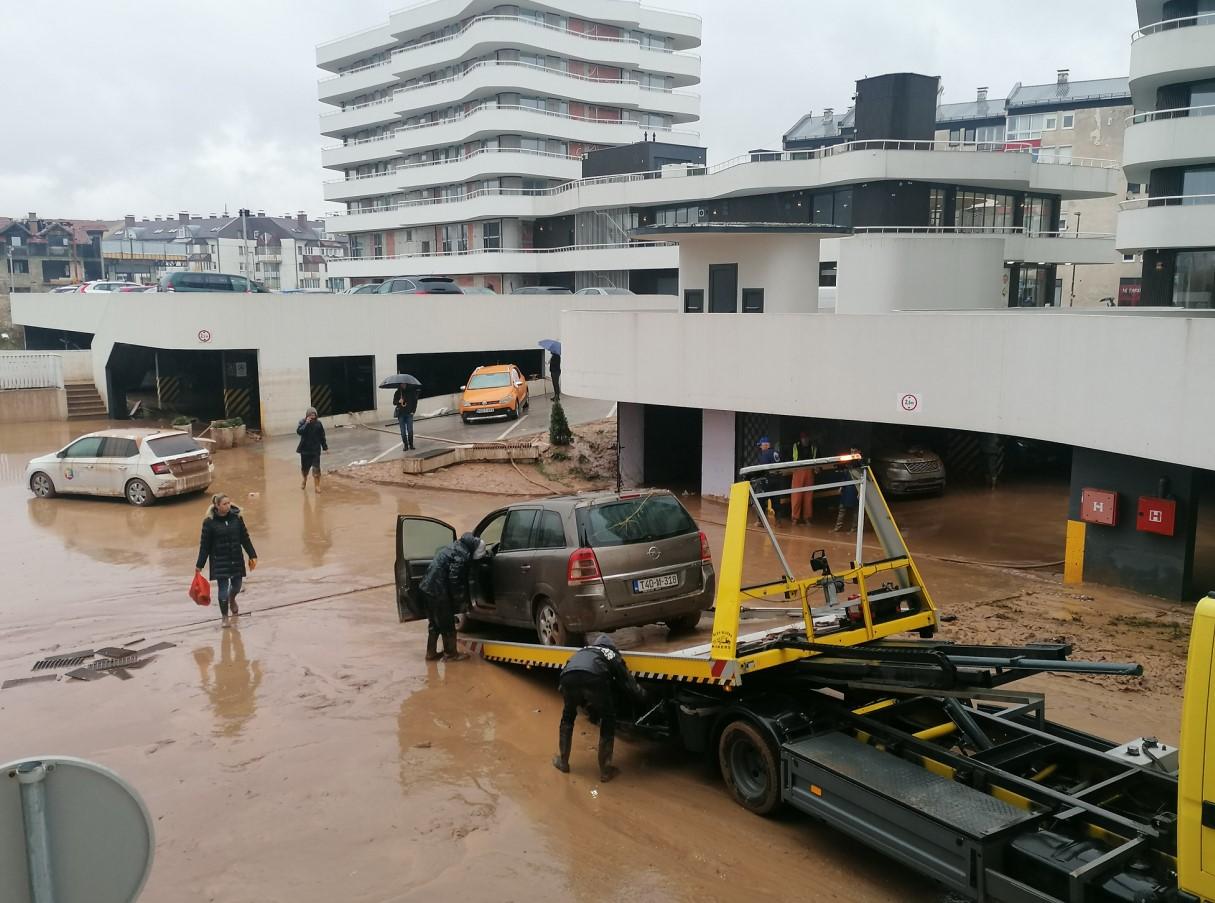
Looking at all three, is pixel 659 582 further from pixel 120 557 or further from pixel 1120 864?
pixel 120 557

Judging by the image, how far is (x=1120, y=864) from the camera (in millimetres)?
5203

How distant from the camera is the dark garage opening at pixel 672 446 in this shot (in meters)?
22.4

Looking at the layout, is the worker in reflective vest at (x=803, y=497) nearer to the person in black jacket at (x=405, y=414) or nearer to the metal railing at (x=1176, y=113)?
the person in black jacket at (x=405, y=414)

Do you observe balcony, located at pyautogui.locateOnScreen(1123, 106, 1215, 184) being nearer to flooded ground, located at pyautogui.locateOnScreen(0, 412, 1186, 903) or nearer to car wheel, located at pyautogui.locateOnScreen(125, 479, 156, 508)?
flooded ground, located at pyautogui.locateOnScreen(0, 412, 1186, 903)

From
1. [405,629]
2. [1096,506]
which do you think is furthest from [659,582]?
[1096,506]

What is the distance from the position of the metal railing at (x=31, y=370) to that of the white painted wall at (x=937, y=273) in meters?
26.6

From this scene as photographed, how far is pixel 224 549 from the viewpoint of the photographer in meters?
12.9

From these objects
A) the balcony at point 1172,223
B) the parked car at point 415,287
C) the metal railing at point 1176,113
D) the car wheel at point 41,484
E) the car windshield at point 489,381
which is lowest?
the car wheel at point 41,484

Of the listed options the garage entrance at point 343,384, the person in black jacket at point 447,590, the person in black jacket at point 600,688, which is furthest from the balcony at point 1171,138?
the person in black jacket at point 600,688

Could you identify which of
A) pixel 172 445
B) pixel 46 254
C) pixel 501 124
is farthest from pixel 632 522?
pixel 46 254

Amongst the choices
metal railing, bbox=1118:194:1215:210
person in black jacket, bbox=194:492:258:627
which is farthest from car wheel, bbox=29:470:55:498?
metal railing, bbox=1118:194:1215:210

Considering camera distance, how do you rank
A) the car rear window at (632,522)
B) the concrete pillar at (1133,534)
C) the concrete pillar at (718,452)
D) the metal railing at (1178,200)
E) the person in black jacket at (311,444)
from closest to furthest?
the car rear window at (632,522) → the concrete pillar at (1133,534) → the concrete pillar at (718,452) → the person in black jacket at (311,444) → the metal railing at (1178,200)

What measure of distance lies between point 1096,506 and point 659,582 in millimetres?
7563

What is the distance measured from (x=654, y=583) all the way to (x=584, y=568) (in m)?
0.72
